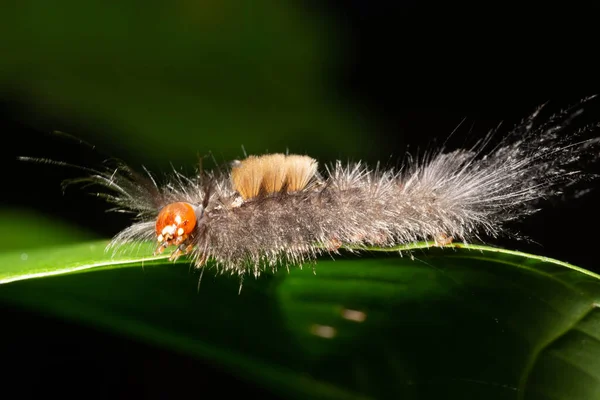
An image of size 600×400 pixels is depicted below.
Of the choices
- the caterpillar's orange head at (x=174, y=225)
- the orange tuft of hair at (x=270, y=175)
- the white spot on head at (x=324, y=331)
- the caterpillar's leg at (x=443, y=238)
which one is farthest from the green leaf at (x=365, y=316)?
the caterpillar's leg at (x=443, y=238)

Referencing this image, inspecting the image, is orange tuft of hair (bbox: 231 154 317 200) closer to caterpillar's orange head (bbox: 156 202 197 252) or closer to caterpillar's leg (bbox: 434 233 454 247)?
caterpillar's orange head (bbox: 156 202 197 252)

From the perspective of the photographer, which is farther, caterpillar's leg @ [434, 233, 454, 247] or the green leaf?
caterpillar's leg @ [434, 233, 454, 247]

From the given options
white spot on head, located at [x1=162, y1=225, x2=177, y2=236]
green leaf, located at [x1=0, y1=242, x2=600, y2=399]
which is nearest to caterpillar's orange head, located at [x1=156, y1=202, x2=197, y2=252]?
white spot on head, located at [x1=162, y1=225, x2=177, y2=236]

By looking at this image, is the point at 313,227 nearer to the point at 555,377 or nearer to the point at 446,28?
the point at 555,377

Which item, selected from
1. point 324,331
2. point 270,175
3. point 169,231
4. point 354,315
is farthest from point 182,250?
point 354,315

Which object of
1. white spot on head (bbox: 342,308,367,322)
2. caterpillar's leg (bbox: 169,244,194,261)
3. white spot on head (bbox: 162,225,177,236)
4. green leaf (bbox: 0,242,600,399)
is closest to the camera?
green leaf (bbox: 0,242,600,399)

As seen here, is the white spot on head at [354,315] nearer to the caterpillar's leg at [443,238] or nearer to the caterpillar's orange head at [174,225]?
the caterpillar's leg at [443,238]

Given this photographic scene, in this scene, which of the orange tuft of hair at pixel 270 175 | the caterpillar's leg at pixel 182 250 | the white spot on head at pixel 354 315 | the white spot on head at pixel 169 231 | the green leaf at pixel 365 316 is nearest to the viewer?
the green leaf at pixel 365 316
